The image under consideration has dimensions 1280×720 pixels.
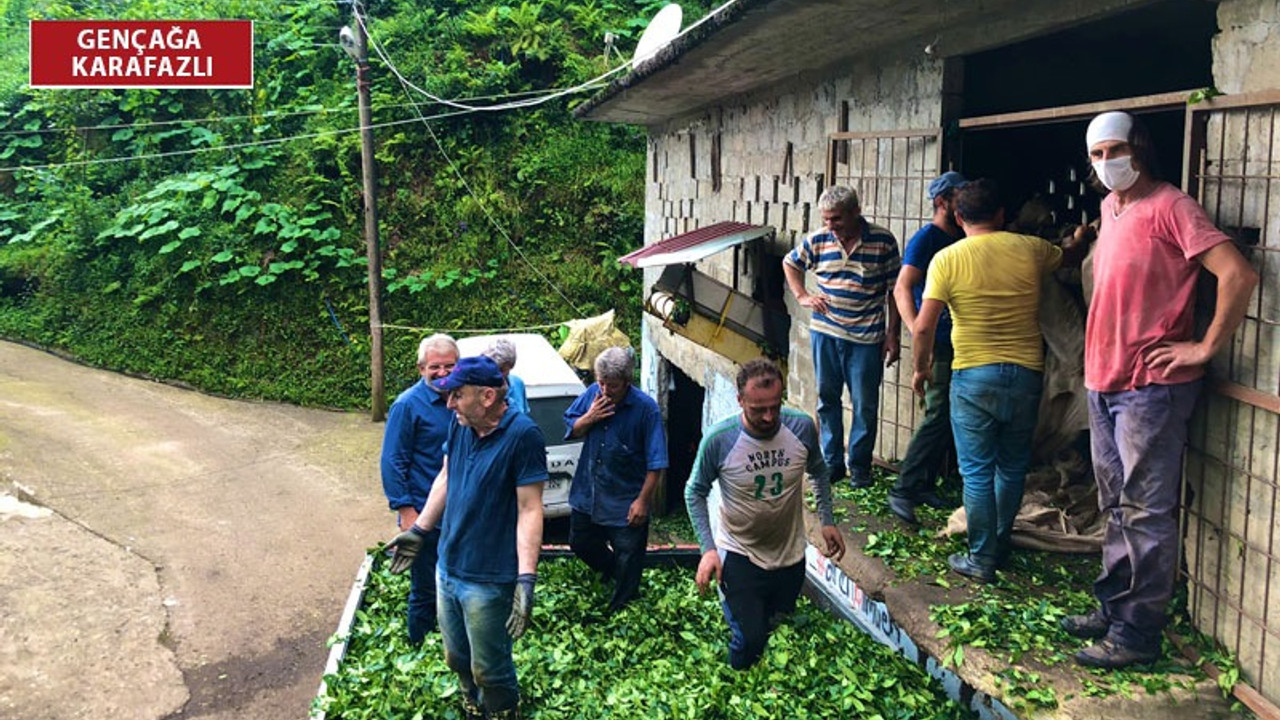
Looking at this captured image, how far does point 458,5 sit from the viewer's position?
21.3 metres

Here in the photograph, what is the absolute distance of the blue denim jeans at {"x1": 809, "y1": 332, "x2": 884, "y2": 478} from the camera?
19.5 ft

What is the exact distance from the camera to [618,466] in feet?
21.0

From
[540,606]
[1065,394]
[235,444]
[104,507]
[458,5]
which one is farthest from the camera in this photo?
[458,5]

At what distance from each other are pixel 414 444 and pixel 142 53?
16.7 metres

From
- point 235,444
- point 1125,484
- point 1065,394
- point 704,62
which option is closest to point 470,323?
point 235,444

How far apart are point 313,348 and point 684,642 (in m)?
13.2

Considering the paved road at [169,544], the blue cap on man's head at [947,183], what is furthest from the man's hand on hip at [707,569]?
the paved road at [169,544]

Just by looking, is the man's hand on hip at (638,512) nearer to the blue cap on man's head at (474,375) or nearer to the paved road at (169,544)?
the blue cap on man's head at (474,375)

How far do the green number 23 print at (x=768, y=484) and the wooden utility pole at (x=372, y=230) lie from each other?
12255 millimetres

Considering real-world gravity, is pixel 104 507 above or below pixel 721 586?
below

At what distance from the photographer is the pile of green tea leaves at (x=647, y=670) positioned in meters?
4.84

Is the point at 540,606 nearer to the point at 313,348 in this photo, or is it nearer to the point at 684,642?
the point at 684,642

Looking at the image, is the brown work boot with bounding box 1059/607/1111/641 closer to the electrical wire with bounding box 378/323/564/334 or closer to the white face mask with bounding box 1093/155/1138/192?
the white face mask with bounding box 1093/155/1138/192

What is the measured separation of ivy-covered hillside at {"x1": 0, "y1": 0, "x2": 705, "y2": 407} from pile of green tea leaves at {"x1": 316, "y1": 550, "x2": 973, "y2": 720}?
1115 cm
